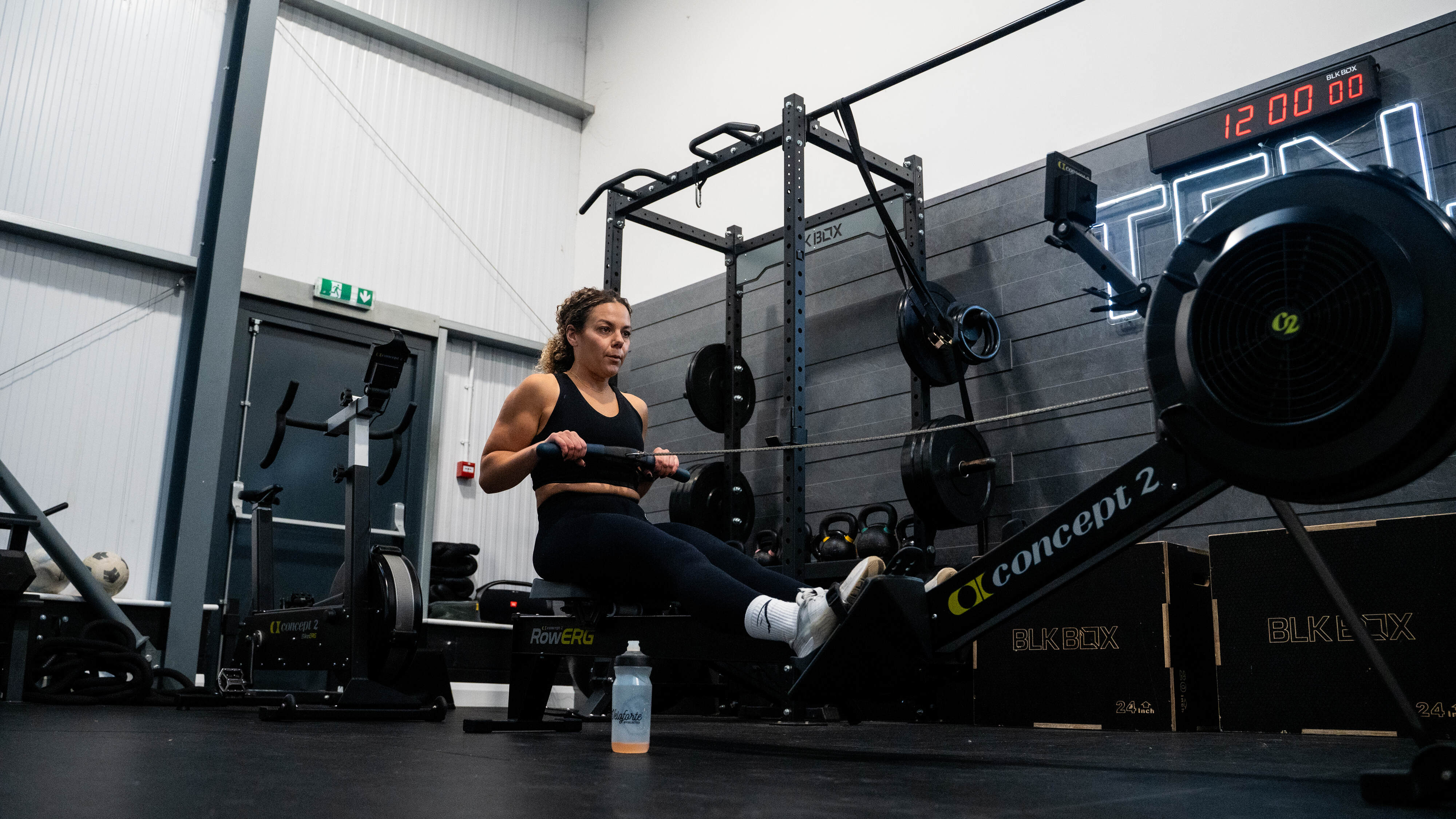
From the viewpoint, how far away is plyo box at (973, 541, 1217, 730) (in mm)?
3354

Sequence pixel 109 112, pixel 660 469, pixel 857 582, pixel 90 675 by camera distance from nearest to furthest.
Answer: pixel 857 582
pixel 660 469
pixel 90 675
pixel 109 112

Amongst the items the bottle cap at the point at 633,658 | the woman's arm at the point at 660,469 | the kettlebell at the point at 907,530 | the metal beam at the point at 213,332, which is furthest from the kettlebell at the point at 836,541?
the metal beam at the point at 213,332

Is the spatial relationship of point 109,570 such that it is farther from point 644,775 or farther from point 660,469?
point 644,775

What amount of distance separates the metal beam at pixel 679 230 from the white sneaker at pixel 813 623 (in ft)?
13.2

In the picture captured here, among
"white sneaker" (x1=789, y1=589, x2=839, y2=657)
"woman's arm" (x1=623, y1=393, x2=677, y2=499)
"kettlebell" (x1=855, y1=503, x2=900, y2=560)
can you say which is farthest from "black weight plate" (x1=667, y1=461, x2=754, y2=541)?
"white sneaker" (x1=789, y1=589, x2=839, y2=657)

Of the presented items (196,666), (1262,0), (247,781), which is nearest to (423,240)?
(196,666)

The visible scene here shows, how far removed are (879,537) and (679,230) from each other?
7.91 feet

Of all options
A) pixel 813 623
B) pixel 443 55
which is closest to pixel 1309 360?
pixel 813 623

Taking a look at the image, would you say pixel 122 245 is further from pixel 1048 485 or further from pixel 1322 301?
pixel 1322 301

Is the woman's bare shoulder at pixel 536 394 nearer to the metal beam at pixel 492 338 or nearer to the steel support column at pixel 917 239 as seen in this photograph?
the steel support column at pixel 917 239

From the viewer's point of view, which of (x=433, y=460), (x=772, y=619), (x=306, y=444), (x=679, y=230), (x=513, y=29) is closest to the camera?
(x=772, y=619)

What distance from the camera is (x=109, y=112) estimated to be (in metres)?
5.77

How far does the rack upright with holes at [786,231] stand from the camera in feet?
14.4

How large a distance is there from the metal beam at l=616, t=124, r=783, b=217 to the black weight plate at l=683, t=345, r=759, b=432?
0.85m
